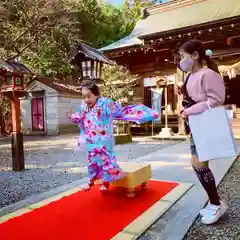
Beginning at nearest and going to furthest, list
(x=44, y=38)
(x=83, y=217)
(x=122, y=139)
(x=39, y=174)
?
(x=83, y=217), (x=39, y=174), (x=122, y=139), (x=44, y=38)

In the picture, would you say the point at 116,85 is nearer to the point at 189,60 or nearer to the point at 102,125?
the point at 102,125

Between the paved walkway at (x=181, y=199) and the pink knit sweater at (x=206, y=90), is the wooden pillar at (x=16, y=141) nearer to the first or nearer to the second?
the paved walkway at (x=181, y=199)

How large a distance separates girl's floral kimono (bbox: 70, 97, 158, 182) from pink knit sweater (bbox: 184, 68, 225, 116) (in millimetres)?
724

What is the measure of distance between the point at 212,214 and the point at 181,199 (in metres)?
0.71

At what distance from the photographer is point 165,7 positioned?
1382 cm

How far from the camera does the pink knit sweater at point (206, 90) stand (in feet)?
7.51

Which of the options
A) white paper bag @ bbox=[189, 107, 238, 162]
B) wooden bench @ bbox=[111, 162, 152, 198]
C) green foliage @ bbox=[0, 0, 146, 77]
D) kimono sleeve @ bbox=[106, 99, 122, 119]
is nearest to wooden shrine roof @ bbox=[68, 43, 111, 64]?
kimono sleeve @ bbox=[106, 99, 122, 119]

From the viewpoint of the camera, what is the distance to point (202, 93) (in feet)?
7.72

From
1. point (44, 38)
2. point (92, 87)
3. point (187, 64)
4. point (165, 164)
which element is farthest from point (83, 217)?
point (44, 38)

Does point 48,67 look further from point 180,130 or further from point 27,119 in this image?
point 180,130

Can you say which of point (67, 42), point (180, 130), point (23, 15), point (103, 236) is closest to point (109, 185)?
point (103, 236)

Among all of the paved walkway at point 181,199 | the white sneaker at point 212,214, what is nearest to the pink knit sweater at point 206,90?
the white sneaker at point 212,214

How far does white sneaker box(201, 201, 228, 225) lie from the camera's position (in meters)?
2.42

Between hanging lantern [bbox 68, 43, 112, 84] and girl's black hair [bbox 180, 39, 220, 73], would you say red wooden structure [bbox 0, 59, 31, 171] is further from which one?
girl's black hair [bbox 180, 39, 220, 73]
